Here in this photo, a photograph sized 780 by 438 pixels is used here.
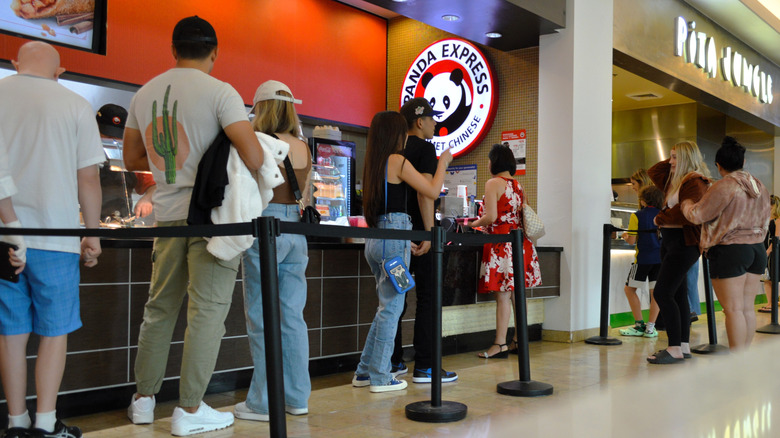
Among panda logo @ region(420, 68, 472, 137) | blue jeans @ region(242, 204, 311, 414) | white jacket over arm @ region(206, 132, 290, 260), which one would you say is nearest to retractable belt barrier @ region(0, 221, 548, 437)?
white jacket over arm @ region(206, 132, 290, 260)

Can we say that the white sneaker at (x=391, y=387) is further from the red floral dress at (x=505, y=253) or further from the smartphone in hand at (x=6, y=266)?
the smartphone in hand at (x=6, y=266)

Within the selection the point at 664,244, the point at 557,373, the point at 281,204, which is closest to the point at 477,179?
the point at 664,244

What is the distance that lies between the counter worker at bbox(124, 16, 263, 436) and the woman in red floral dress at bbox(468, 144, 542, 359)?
2508 mm

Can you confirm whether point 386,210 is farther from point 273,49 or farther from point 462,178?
point 273,49

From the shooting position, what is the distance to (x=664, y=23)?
7.66 m

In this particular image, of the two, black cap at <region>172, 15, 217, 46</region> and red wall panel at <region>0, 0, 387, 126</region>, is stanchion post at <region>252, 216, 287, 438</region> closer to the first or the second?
black cap at <region>172, 15, 217, 46</region>

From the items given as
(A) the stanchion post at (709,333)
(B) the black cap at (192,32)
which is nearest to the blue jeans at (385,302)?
(B) the black cap at (192,32)

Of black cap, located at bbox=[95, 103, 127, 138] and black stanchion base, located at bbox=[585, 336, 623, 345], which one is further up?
black cap, located at bbox=[95, 103, 127, 138]

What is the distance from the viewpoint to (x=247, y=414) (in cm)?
309

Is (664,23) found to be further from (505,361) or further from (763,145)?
Result: (763,145)

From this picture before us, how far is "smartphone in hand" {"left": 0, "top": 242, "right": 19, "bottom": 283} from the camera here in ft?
8.05

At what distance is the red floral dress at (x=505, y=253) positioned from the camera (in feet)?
16.3

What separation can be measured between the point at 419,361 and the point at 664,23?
17.9ft

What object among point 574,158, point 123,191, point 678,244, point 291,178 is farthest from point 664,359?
point 123,191
